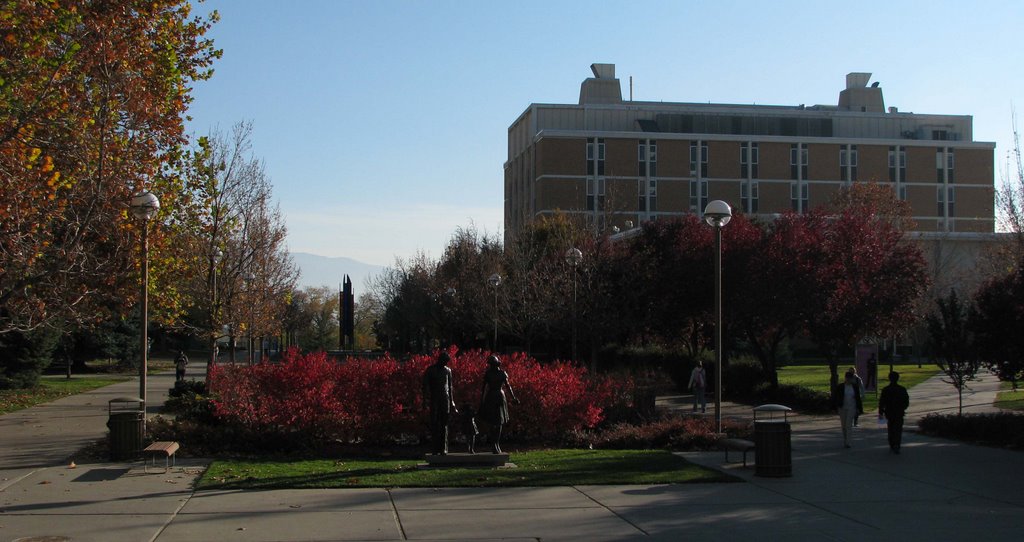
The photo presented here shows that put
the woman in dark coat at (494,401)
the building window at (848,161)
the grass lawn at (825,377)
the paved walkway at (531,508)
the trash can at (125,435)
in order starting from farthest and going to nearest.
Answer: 1. the building window at (848,161)
2. the grass lawn at (825,377)
3. the woman in dark coat at (494,401)
4. the trash can at (125,435)
5. the paved walkway at (531,508)

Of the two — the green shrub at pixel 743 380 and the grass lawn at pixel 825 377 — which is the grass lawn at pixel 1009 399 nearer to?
the grass lawn at pixel 825 377

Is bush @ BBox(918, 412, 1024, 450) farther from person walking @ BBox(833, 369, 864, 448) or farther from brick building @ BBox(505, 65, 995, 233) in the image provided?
brick building @ BBox(505, 65, 995, 233)

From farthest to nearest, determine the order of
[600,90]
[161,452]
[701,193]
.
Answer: [600,90]
[701,193]
[161,452]

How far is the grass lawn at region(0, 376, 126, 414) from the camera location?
98.8ft

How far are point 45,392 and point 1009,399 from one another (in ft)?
108

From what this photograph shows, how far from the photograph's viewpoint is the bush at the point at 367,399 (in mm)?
19062

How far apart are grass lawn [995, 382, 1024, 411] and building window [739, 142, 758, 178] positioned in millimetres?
51500

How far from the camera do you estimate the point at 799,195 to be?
87688 millimetres

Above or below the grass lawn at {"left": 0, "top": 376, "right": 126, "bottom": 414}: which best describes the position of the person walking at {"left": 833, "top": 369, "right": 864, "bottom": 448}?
above

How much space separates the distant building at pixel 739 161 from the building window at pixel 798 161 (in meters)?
0.09

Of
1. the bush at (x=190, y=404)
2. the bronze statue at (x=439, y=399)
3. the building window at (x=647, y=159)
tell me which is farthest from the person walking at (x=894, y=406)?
the building window at (x=647, y=159)

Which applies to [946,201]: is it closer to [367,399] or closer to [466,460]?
[367,399]

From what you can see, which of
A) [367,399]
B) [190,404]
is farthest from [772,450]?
[190,404]

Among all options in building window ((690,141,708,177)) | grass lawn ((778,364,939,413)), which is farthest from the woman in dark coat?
building window ((690,141,708,177))
